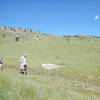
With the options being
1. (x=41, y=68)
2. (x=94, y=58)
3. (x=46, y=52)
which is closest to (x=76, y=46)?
(x=46, y=52)

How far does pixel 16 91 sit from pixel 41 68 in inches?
779

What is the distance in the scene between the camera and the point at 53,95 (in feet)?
27.8

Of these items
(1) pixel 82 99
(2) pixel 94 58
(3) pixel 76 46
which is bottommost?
(1) pixel 82 99

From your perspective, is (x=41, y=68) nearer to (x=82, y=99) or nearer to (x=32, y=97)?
(x=82, y=99)

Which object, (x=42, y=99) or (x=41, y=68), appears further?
(x=41, y=68)

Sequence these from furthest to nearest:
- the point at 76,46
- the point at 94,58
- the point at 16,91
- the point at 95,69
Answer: the point at 76,46
the point at 94,58
the point at 95,69
the point at 16,91

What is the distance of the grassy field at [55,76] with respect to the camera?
809 cm

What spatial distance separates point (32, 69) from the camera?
27141mm

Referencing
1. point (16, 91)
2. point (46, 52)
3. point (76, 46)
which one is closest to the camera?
point (16, 91)

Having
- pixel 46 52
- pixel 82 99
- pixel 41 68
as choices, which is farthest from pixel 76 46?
pixel 82 99

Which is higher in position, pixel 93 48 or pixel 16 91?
pixel 93 48

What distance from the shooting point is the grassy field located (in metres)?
8.09

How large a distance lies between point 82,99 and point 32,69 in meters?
17.7

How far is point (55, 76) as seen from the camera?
77.6 feet
